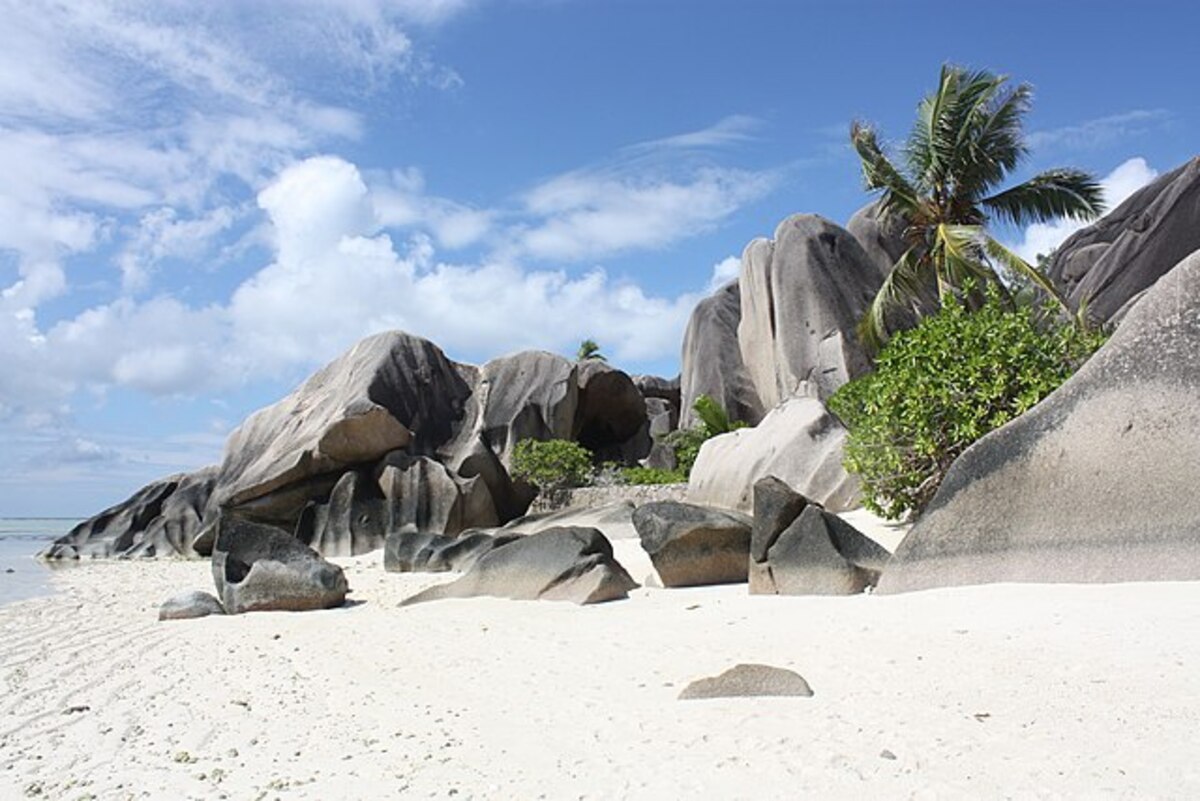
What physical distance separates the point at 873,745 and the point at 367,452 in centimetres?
2034

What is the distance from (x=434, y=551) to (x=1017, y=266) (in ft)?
36.3

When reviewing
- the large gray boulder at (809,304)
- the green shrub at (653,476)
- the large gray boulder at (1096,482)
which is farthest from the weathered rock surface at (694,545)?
the large gray boulder at (809,304)

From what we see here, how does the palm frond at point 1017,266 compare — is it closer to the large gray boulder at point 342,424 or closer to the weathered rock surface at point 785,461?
the weathered rock surface at point 785,461

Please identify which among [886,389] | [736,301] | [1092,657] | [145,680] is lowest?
[1092,657]

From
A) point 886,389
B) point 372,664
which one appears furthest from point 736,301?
point 372,664

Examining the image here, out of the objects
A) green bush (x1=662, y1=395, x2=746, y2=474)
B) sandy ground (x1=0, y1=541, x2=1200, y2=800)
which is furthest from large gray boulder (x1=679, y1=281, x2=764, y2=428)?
sandy ground (x1=0, y1=541, x2=1200, y2=800)

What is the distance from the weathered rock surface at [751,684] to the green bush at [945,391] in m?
5.81

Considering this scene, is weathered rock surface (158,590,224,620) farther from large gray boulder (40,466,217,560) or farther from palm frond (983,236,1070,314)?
large gray boulder (40,466,217,560)

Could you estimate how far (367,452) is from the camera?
914 inches

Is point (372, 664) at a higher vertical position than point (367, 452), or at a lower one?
lower

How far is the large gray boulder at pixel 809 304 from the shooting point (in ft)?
79.4

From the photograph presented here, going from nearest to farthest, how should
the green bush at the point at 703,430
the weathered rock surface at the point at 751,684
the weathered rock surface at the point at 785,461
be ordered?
the weathered rock surface at the point at 751,684
the weathered rock surface at the point at 785,461
the green bush at the point at 703,430

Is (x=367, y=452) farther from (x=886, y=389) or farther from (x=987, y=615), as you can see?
(x=987, y=615)

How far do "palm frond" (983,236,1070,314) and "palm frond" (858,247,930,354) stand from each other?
1.63 meters
